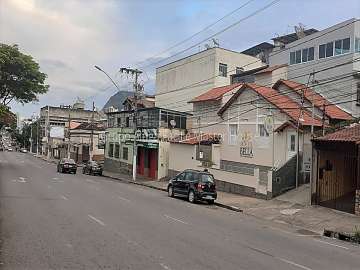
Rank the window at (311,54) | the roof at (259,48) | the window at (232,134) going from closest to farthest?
the window at (232,134) < the window at (311,54) < the roof at (259,48)

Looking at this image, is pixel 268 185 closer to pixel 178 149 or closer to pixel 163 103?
pixel 178 149

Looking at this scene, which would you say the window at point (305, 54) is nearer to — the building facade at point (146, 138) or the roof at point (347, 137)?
the building facade at point (146, 138)

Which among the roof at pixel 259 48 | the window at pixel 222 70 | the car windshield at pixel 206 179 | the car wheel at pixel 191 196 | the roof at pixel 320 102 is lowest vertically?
the car wheel at pixel 191 196

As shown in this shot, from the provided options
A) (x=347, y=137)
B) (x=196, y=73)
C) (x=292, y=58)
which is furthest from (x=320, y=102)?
(x=196, y=73)

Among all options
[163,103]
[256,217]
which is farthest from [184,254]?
[163,103]

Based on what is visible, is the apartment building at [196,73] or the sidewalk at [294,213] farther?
the apartment building at [196,73]

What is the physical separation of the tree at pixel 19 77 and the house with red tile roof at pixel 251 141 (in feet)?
64.6

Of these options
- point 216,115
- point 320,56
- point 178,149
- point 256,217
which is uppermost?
point 320,56

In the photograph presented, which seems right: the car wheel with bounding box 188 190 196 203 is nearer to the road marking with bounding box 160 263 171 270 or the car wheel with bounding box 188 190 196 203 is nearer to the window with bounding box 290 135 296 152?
the window with bounding box 290 135 296 152

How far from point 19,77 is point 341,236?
4320 centimetres

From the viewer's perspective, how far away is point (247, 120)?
35.2 metres

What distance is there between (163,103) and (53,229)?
50.9 metres

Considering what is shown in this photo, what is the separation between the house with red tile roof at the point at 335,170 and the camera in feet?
77.5

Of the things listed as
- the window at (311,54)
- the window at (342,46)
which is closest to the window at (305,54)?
the window at (311,54)
